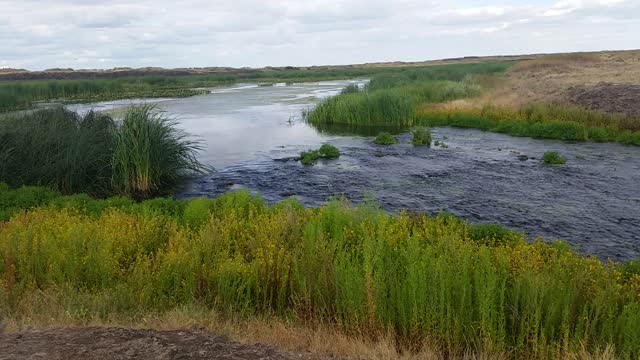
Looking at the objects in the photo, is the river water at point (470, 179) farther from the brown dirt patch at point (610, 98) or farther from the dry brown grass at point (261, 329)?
the dry brown grass at point (261, 329)

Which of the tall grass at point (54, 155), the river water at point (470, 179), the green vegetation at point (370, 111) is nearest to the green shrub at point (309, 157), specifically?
the river water at point (470, 179)

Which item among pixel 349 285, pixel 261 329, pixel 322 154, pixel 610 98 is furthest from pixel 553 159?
pixel 261 329

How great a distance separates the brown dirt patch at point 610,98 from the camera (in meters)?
24.7

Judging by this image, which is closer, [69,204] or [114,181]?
[69,204]

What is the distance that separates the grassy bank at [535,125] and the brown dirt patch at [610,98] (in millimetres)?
2144

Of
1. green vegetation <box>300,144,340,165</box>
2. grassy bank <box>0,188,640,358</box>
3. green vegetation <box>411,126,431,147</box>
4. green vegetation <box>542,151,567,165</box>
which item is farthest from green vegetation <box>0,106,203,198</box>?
green vegetation <box>542,151,567,165</box>

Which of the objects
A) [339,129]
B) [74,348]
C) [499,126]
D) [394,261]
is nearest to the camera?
[74,348]

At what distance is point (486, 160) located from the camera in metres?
19.1

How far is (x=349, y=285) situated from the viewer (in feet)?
18.5

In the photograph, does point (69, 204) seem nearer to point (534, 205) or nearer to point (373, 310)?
point (373, 310)

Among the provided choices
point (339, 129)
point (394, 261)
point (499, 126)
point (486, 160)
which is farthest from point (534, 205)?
point (339, 129)

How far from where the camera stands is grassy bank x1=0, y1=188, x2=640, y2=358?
5.23 meters

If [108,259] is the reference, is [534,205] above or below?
below

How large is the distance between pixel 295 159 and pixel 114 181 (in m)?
7.25
